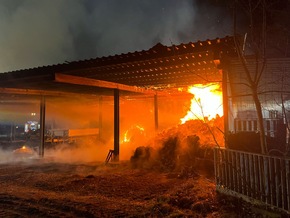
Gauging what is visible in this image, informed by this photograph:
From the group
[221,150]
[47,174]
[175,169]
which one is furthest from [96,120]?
[221,150]

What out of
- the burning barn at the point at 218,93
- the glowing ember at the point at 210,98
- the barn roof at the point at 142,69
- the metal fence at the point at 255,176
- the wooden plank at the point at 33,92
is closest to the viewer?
the metal fence at the point at 255,176

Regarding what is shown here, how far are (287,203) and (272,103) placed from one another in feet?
18.3

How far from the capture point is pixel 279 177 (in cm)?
538

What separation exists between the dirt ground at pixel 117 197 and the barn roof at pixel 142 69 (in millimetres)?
3779

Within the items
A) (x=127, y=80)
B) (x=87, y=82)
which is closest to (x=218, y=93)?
(x=127, y=80)

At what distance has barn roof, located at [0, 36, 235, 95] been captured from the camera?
8711 mm

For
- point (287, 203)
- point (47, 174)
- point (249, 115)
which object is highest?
point (249, 115)

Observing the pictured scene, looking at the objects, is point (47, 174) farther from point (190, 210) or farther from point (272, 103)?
point (272, 103)

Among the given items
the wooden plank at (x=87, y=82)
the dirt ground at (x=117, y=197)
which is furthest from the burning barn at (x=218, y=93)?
the dirt ground at (x=117, y=197)

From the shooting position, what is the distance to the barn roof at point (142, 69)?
871cm

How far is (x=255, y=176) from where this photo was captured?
5949 mm

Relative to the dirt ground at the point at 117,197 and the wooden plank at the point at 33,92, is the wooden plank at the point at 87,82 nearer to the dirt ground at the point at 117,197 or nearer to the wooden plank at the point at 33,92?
the dirt ground at the point at 117,197

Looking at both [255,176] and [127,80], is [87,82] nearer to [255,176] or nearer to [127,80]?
[127,80]

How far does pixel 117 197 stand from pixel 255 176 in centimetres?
445
